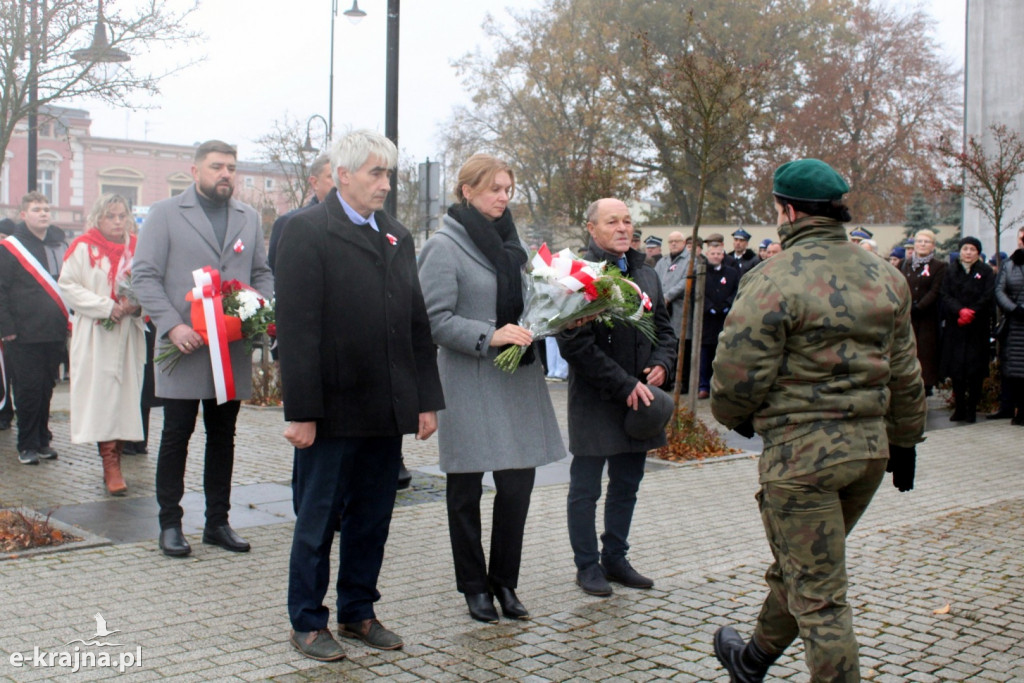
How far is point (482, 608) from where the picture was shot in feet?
16.9

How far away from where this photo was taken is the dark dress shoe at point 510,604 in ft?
17.0

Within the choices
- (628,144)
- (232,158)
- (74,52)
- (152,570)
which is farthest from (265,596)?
(628,144)

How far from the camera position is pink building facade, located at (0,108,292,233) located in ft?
217

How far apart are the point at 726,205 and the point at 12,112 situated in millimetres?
30166

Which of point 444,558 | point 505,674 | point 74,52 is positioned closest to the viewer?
point 505,674

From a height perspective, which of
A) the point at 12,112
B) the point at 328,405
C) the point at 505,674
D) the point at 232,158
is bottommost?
the point at 505,674

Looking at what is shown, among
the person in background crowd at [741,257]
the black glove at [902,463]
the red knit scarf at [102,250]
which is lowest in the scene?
the black glove at [902,463]

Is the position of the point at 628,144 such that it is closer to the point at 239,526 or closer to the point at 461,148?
the point at 461,148

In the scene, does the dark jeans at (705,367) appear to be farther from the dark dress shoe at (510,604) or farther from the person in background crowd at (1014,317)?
the dark dress shoe at (510,604)

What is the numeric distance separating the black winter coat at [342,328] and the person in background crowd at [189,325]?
1.79 meters

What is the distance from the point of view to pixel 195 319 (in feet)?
20.1

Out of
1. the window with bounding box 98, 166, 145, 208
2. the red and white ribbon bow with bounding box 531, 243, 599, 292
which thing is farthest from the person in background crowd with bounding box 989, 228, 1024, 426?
the window with bounding box 98, 166, 145, 208

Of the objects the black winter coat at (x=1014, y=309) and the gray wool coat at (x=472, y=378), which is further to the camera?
the black winter coat at (x=1014, y=309)

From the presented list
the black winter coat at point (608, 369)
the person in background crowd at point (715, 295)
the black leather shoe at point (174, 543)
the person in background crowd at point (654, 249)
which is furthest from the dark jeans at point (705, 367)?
the black leather shoe at point (174, 543)
